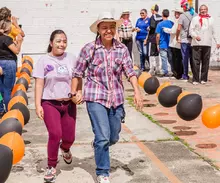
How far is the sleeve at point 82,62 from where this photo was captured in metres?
4.89

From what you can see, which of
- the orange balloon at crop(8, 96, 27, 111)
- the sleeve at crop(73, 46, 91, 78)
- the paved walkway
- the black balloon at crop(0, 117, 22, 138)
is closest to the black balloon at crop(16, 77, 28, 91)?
the paved walkway

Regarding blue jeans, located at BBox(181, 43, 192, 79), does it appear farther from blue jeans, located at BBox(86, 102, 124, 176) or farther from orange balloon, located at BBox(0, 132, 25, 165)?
orange balloon, located at BBox(0, 132, 25, 165)

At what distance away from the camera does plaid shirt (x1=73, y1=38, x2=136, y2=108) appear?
482 cm

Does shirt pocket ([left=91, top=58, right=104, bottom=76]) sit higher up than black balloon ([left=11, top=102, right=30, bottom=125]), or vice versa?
shirt pocket ([left=91, top=58, right=104, bottom=76])

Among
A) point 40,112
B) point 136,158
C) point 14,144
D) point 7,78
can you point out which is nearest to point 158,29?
point 7,78

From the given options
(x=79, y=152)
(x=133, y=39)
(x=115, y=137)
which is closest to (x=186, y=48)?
(x=133, y=39)

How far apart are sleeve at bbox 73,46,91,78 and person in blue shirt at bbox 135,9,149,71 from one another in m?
9.75

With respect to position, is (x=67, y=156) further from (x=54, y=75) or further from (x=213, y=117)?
(x=213, y=117)

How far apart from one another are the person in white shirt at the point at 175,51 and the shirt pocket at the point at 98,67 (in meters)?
8.34

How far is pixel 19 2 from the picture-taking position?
14688 mm

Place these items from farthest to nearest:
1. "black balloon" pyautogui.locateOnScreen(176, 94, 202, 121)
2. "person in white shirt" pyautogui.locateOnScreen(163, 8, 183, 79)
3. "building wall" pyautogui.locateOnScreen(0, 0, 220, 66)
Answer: "building wall" pyautogui.locateOnScreen(0, 0, 220, 66) → "person in white shirt" pyautogui.locateOnScreen(163, 8, 183, 79) → "black balloon" pyautogui.locateOnScreen(176, 94, 202, 121)

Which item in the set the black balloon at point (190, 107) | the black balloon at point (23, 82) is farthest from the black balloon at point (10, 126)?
the black balloon at point (23, 82)

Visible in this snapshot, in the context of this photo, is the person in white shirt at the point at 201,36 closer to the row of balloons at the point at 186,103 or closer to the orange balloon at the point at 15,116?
the row of balloons at the point at 186,103

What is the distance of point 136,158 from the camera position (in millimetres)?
5805
